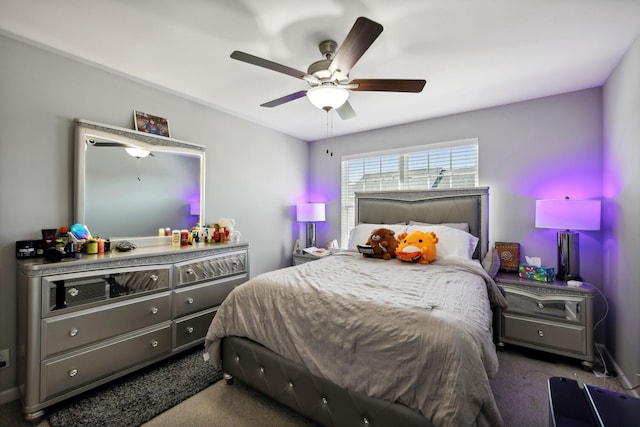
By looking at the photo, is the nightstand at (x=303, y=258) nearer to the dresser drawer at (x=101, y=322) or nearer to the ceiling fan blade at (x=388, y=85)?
the dresser drawer at (x=101, y=322)

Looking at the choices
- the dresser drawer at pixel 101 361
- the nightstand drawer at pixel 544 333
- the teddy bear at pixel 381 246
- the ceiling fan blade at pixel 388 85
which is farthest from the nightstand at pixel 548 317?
the dresser drawer at pixel 101 361

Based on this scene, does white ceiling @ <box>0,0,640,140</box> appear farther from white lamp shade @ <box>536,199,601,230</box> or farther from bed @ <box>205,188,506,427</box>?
bed @ <box>205,188,506,427</box>

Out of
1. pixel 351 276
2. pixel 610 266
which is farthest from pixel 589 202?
pixel 351 276

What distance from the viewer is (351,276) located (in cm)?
210

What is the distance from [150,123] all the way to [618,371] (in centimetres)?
462

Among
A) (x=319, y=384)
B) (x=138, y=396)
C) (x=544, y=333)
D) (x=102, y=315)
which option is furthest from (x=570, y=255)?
(x=102, y=315)

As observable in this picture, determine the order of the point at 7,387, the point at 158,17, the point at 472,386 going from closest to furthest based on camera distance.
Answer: the point at 472,386 < the point at 158,17 < the point at 7,387

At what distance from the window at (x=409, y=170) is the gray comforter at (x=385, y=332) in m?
1.71

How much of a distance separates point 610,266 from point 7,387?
485 centimetres

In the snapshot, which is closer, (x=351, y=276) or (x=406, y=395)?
(x=406, y=395)

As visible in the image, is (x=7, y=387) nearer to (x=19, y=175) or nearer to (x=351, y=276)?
(x=19, y=175)

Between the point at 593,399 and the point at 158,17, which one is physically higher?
the point at 158,17

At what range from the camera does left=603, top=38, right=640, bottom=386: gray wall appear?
1.92 metres

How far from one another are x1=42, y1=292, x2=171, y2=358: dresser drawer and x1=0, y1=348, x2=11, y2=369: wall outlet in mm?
519
